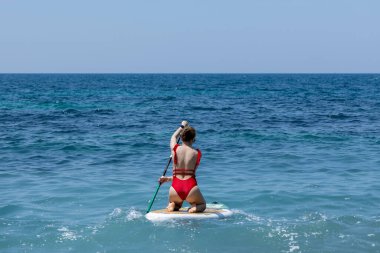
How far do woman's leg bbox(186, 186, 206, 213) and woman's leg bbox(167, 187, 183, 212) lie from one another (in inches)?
7.3

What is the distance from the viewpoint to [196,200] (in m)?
10.1

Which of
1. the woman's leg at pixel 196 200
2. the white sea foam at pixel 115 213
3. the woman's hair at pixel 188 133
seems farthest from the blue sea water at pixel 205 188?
the woman's hair at pixel 188 133

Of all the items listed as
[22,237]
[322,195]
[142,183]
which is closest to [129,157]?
[142,183]

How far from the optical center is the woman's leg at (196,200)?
32.8ft

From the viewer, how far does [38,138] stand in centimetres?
2267

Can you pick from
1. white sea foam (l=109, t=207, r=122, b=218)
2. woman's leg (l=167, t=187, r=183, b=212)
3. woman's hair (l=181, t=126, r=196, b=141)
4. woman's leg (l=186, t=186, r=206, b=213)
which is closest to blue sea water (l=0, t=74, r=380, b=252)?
white sea foam (l=109, t=207, r=122, b=218)

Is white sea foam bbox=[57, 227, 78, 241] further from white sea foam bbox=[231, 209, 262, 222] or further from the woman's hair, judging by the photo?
white sea foam bbox=[231, 209, 262, 222]

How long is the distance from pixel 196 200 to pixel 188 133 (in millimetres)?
1226

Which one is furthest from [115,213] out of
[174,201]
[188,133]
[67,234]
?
[188,133]

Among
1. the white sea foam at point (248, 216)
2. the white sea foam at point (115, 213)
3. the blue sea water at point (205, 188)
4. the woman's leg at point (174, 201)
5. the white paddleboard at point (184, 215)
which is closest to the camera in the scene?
the blue sea water at point (205, 188)

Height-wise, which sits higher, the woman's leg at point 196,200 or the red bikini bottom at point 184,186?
the red bikini bottom at point 184,186

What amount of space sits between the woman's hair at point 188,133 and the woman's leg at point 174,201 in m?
0.95

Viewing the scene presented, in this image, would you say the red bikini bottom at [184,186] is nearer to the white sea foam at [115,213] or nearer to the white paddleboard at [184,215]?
the white paddleboard at [184,215]

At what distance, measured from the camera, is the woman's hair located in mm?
9906
